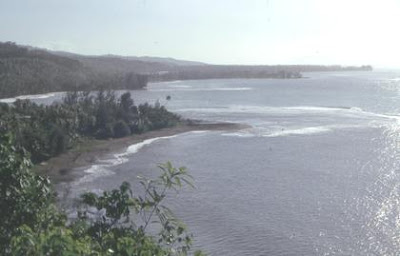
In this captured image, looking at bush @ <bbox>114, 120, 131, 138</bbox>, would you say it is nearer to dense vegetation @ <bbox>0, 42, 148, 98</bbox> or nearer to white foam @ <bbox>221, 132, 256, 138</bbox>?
white foam @ <bbox>221, 132, 256, 138</bbox>

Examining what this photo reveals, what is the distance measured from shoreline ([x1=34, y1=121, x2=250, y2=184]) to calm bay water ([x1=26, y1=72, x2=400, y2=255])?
1.72 meters

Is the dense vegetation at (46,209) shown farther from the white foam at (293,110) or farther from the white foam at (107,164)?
the white foam at (293,110)

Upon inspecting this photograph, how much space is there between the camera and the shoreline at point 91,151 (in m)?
39.8

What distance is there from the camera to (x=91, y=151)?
49469 millimetres

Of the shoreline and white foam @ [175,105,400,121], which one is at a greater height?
the shoreline

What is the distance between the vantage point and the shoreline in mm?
39844

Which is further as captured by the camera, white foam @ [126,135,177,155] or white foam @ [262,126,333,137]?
white foam @ [262,126,333,137]

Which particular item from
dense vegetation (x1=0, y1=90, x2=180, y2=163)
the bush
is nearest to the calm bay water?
the bush

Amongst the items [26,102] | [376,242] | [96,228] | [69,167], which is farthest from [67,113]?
[96,228]

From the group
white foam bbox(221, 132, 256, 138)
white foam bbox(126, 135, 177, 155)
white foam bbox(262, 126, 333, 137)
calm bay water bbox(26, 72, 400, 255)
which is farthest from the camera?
white foam bbox(262, 126, 333, 137)

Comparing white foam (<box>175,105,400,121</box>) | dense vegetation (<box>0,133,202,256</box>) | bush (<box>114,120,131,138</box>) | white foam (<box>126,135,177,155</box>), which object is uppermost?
dense vegetation (<box>0,133,202,256</box>)

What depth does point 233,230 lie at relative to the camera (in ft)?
84.7

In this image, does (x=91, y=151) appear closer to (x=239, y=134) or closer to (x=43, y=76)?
(x=239, y=134)

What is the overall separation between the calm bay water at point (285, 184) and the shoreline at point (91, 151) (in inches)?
67.7
